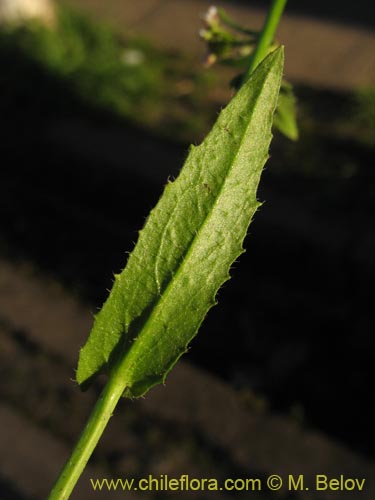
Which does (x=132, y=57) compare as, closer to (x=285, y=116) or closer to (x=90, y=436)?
(x=285, y=116)

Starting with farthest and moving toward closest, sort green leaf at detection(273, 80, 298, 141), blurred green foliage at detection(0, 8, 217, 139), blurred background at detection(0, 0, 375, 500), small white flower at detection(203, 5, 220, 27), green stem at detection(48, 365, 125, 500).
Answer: blurred green foliage at detection(0, 8, 217, 139), blurred background at detection(0, 0, 375, 500), small white flower at detection(203, 5, 220, 27), green leaf at detection(273, 80, 298, 141), green stem at detection(48, 365, 125, 500)

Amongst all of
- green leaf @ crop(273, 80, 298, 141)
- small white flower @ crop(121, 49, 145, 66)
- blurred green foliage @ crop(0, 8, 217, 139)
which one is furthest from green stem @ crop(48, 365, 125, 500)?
small white flower @ crop(121, 49, 145, 66)

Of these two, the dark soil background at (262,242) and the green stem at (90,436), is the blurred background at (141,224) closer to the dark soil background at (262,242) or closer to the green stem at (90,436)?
the dark soil background at (262,242)

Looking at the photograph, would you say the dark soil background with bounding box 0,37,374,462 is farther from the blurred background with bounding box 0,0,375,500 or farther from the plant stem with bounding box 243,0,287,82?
the plant stem with bounding box 243,0,287,82

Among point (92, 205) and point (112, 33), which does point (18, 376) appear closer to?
point (92, 205)

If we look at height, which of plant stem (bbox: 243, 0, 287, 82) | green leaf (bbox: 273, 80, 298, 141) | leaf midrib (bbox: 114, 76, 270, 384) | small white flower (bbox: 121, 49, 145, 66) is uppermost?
small white flower (bbox: 121, 49, 145, 66)

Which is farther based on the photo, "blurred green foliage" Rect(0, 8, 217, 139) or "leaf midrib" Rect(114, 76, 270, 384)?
"blurred green foliage" Rect(0, 8, 217, 139)
